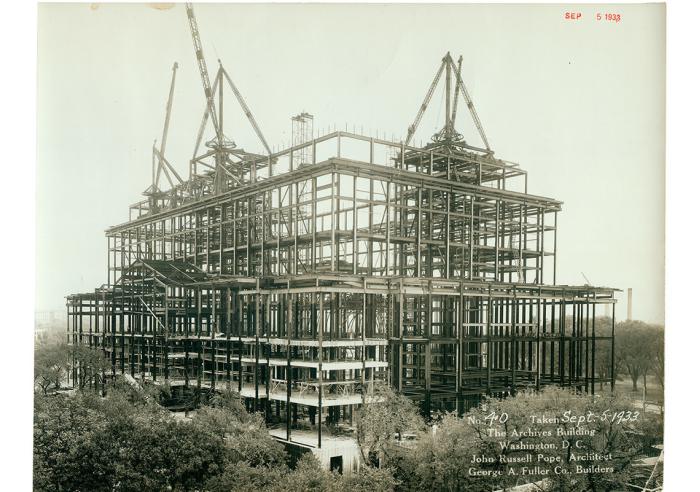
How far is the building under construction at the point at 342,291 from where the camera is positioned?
112 ft

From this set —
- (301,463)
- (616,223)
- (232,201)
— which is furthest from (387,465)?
(232,201)

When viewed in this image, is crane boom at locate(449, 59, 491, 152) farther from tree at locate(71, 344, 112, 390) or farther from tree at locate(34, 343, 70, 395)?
tree at locate(71, 344, 112, 390)

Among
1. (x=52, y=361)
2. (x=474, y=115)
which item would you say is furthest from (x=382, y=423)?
(x=52, y=361)

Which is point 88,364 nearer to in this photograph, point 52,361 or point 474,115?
point 52,361

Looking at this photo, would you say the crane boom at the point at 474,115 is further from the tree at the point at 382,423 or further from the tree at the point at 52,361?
the tree at the point at 52,361

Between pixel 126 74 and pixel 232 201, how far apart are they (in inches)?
829

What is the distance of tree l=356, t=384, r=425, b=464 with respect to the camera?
2672cm

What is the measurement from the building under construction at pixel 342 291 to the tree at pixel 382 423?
7.13 ft

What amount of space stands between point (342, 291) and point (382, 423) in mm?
7375

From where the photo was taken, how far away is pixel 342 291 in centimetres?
3083

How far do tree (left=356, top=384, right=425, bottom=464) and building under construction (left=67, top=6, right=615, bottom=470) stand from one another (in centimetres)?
217
